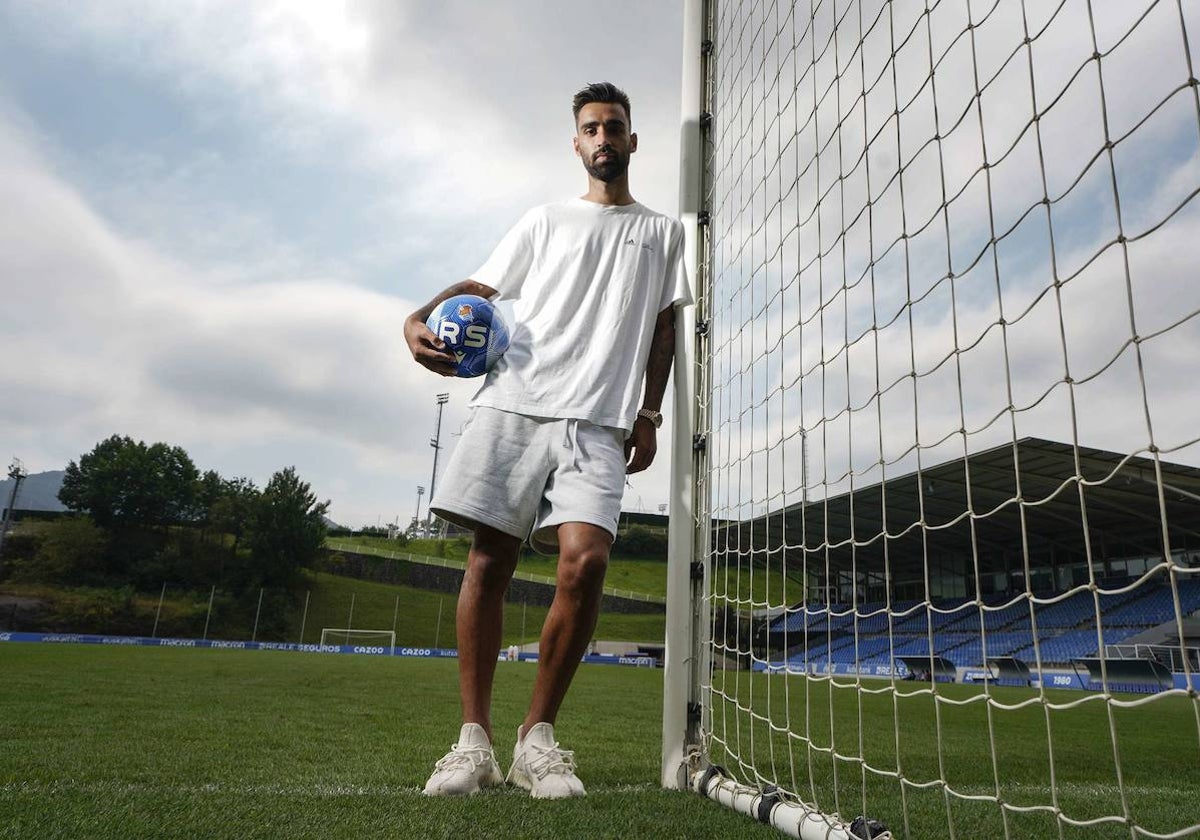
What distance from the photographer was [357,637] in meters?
33.4

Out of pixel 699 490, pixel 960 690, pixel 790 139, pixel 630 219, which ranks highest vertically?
pixel 790 139

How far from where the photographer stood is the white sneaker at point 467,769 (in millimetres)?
1907

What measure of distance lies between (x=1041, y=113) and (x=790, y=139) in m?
1.33

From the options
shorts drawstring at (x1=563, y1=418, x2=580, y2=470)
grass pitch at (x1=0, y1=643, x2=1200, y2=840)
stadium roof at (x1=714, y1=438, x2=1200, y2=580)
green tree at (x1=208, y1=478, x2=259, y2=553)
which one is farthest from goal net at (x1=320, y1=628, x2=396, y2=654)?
shorts drawstring at (x1=563, y1=418, x2=580, y2=470)

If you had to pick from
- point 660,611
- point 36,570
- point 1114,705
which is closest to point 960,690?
point 1114,705

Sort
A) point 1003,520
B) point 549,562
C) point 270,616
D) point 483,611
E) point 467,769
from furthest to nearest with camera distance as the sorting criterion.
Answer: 1. point 549,562
2. point 270,616
3. point 1003,520
4. point 483,611
5. point 467,769

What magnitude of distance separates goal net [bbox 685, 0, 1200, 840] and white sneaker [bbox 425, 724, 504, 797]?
1.97 feet

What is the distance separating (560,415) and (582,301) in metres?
0.39

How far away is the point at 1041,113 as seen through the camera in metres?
1.48

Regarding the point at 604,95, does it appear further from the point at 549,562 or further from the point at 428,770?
the point at 549,562

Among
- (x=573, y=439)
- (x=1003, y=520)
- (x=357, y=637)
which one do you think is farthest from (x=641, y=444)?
(x=357, y=637)

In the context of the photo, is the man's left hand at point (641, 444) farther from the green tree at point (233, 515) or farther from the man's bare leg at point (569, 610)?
the green tree at point (233, 515)

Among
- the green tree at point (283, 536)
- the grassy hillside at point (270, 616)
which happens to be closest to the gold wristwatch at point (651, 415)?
the grassy hillside at point (270, 616)

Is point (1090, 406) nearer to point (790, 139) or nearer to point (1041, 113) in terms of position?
point (1041, 113)
